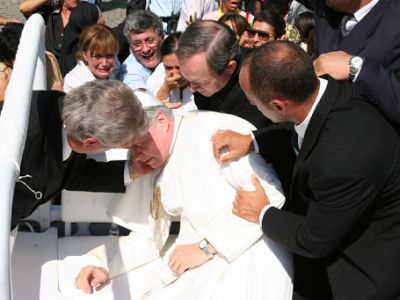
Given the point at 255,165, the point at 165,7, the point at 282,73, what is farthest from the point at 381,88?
the point at 165,7

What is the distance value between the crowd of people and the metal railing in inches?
8.7

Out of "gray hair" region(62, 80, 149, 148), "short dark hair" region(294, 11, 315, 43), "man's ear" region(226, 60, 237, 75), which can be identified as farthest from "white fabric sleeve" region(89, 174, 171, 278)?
"short dark hair" region(294, 11, 315, 43)

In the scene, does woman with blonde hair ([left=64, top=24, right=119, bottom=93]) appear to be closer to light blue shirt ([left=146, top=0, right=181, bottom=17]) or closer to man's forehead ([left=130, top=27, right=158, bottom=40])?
man's forehead ([left=130, top=27, right=158, bottom=40])

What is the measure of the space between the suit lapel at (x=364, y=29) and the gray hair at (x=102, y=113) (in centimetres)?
83

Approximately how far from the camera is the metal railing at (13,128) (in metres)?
0.99

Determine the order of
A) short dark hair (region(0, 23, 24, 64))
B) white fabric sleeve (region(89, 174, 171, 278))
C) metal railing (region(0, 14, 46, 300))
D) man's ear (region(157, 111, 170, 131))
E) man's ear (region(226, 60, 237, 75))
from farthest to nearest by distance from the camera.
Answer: short dark hair (region(0, 23, 24, 64))
man's ear (region(226, 60, 237, 75))
white fabric sleeve (region(89, 174, 171, 278))
man's ear (region(157, 111, 170, 131))
metal railing (region(0, 14, 46, 300))

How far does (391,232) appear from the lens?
1.78 metres

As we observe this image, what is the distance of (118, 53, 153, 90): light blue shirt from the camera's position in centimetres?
375

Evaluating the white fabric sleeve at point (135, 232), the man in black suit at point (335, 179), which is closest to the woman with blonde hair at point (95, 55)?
the white fabric sleeve at point (135, 232)

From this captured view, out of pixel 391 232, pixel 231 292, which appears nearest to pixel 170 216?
pixel 231 292

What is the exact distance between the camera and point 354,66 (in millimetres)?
1810

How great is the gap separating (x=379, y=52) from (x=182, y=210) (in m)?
0.96

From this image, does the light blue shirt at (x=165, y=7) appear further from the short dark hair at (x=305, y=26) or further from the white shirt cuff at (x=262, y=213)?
the white shirt cuff at (x=262, y=213)

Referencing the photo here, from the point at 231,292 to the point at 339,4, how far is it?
3.76ft
